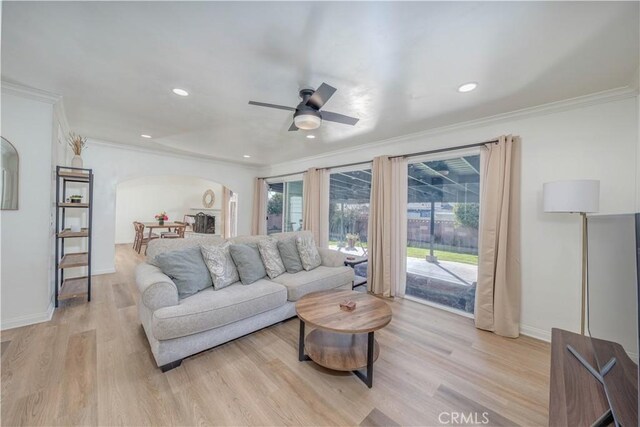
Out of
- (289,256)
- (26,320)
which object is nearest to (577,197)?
(289,256)

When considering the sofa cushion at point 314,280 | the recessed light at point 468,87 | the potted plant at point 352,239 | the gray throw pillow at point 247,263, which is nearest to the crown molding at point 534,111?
Answer: the recessed light at point 468,87

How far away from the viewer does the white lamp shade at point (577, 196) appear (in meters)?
1.97

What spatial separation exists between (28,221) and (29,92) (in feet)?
4.27

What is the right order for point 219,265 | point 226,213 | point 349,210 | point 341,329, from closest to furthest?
point 341,329, point 219,265, point 349,210, point 226,213

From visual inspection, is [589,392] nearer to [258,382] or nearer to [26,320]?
[258,382]

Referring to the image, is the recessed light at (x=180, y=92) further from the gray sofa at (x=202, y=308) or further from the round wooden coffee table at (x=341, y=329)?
the round wooden coffee table at (x=341, y=329)

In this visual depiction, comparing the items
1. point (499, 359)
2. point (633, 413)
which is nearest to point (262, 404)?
point (633, 413)

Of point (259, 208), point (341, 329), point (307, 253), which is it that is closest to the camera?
point (341, 329)

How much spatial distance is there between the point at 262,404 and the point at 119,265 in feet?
16.5

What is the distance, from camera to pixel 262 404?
1623 millimetres

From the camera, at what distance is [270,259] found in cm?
295

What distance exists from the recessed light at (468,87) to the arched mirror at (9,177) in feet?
14.4

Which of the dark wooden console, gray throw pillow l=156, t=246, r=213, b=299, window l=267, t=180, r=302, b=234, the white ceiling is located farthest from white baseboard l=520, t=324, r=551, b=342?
window l=267, t=180, r=302, b=234

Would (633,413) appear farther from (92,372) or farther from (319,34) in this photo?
(92,372)
